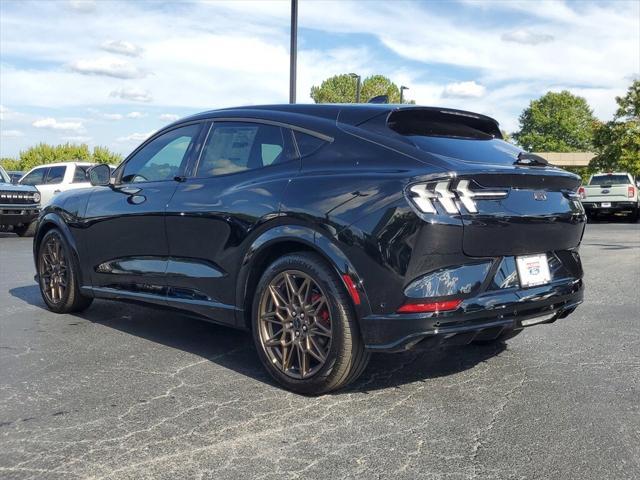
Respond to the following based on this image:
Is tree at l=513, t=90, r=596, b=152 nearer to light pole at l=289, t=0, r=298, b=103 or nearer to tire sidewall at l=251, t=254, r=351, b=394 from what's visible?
light pole at l=289, t=0, r=298, b=103

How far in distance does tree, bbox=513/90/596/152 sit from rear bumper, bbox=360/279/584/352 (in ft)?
296

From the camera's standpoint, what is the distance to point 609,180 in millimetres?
23391

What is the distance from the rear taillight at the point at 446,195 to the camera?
3496mm

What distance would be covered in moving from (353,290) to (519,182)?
1098 mm

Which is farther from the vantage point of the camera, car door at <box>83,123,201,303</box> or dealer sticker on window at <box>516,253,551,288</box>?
car door at <box>83,123,201,303</box>

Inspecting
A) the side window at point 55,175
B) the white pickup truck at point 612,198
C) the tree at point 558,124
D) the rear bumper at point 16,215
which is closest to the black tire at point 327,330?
the rear bumper at point 16,215

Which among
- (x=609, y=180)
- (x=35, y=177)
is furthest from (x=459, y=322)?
(x=609, y=180)

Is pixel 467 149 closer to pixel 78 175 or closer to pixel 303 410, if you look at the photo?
pixel 303 410

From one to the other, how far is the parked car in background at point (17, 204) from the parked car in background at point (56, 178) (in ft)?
4.93

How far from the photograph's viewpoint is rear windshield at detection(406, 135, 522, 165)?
383 centimetres

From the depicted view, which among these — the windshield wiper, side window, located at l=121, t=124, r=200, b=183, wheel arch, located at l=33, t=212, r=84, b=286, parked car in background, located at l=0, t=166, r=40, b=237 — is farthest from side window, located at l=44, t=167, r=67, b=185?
the windshield wiper

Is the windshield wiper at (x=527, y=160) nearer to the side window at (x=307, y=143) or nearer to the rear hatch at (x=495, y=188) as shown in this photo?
the rear hatch at (x=495, y=188)

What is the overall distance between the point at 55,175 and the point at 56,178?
114 mm

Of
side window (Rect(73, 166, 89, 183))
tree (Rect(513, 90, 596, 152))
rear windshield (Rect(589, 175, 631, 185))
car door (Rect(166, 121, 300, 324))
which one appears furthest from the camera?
tree (Rect(513, 90, 596, 152))
